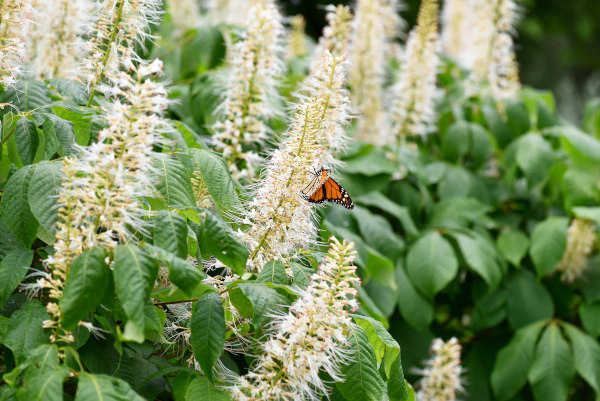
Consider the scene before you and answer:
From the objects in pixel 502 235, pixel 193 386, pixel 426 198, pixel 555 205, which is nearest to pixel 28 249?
pixel 193 386

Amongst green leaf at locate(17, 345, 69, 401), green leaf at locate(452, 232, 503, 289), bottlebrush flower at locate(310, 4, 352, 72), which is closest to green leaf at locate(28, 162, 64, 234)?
green leaf at locate(17, 345, 69, 401)

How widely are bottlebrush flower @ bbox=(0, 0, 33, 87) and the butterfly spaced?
1068mm

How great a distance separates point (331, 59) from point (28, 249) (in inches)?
→ 43.2

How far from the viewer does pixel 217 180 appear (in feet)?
6.98

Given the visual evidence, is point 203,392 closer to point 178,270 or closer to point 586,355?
point 178,270

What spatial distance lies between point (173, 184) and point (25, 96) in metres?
0.74

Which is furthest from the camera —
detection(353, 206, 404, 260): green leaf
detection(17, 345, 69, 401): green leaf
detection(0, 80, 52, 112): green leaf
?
detection(353, 206, 404, 260): green leaf

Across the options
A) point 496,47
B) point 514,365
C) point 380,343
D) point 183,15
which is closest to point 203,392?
point 380,343

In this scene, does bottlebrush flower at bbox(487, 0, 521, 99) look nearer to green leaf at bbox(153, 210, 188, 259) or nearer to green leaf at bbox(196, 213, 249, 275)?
green leaf at bbox(196, 213, 249, 275)

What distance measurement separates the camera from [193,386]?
1858 millimetres

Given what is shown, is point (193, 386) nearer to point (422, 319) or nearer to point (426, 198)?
point (422, 319)

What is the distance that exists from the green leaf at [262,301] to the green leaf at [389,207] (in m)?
1.99

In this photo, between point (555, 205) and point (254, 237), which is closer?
point (254, 237)

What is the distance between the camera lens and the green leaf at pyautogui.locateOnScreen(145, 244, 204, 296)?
1694 millimetres
